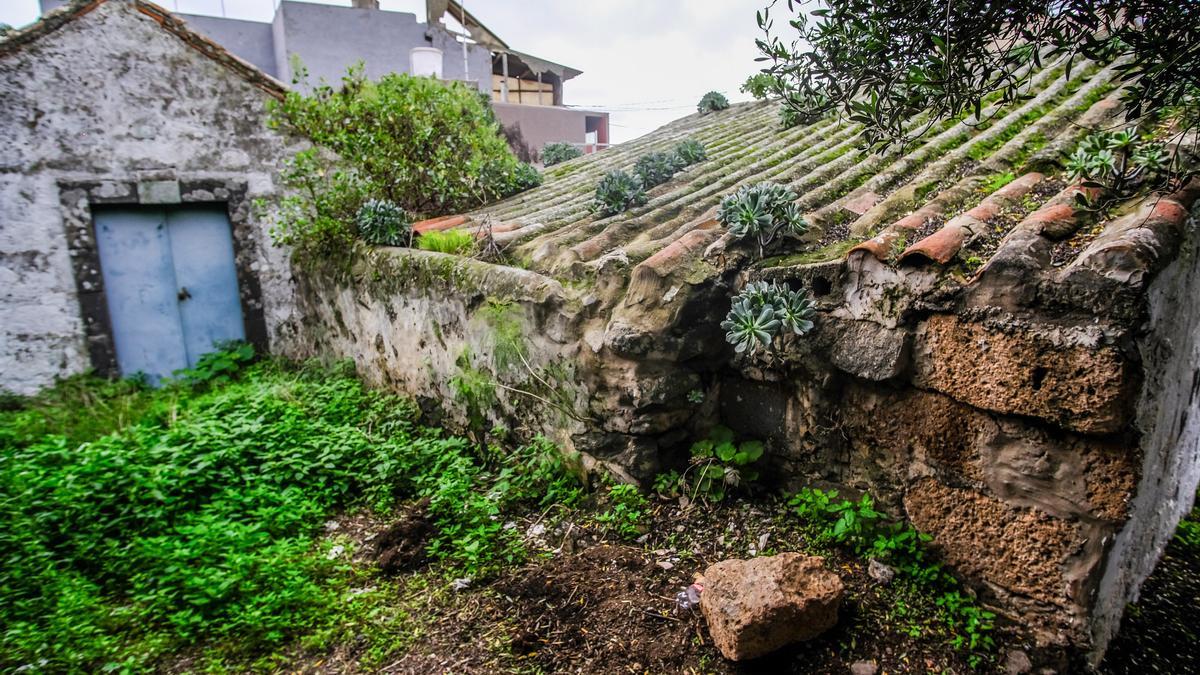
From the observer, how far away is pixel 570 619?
237cm

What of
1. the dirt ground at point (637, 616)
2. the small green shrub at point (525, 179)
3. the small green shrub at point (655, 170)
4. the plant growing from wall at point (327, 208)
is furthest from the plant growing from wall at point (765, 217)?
the small green shrub at point (525, 179)

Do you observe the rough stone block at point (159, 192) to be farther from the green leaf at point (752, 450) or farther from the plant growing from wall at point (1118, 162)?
the plant growing from wall at point (1118, 162)

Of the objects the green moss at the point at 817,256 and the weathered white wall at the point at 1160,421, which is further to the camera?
the green moss at the point at 817,256

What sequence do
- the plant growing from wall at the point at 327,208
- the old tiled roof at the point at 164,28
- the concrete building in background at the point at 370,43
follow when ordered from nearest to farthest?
the plant growing from wall at the point at 327,208, the old tiled roof at the point at 164,28, the concrete building in background at the point at 370,43

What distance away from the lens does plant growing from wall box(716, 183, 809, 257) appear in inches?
107

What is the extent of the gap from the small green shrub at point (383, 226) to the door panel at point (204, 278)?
262 centimetres

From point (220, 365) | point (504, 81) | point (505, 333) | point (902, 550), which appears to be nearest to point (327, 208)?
point (220, 365)

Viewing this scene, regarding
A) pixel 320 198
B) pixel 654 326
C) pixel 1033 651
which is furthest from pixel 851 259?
pixel 320 198

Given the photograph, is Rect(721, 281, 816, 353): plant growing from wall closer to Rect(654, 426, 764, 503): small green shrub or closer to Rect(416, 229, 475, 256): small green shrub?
Rect(654, 426, 764, 503): small green shrub

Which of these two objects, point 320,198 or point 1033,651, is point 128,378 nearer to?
point 320,198

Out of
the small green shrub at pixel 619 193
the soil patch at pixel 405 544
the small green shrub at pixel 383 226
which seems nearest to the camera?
the soil patch at pixel 405 544

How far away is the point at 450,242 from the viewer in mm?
4371

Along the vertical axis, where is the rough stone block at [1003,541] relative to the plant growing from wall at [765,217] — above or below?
below

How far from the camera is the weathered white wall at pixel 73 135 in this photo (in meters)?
5.57
